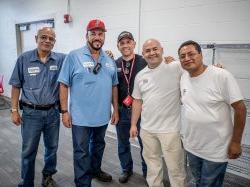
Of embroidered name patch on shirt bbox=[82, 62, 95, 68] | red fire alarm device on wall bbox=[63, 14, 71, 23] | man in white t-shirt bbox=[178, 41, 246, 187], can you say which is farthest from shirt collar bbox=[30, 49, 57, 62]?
red fire alarm device on wall bbox=[63, 14, 71, 23]

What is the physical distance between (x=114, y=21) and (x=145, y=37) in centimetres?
70

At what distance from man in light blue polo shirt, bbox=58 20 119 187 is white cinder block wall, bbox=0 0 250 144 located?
1.25 meters

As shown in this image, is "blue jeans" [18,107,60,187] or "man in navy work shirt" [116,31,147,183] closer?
"blue jeans" [18,107,60,187]

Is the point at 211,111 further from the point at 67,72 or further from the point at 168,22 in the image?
the point at 168,22

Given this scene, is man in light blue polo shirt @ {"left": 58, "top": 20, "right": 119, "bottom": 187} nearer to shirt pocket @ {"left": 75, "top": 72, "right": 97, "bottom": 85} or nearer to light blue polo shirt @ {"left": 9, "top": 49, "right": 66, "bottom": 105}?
shirt pocket @ {"left": 75, "top": 72, "right": 97, "bottom": 85}

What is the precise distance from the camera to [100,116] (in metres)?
2.19

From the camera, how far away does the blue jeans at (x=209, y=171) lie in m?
1.66

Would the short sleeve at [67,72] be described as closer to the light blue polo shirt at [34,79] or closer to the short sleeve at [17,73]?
the light blue polo shirt at [34,79]

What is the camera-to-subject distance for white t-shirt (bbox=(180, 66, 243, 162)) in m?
1.55

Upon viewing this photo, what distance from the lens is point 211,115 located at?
1601 millimetres

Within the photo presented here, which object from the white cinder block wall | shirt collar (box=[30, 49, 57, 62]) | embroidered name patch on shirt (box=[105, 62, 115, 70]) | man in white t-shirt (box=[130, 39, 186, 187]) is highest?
the white cinder block wall

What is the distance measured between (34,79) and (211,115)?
5.09 ft

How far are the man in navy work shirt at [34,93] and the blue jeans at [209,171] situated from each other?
1348 mm

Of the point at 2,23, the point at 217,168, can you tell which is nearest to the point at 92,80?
the point at 217,168
